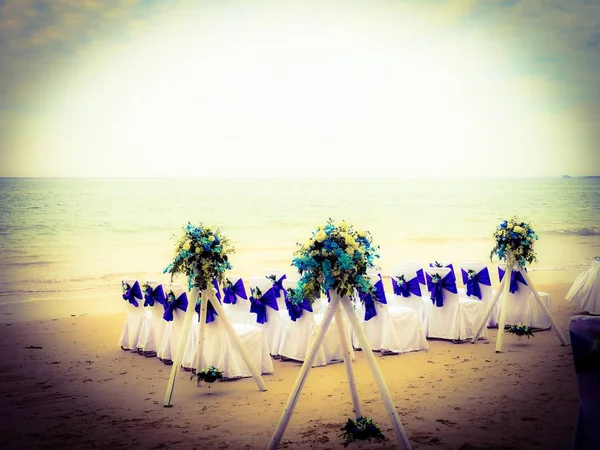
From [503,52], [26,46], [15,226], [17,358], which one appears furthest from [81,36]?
[17,358]

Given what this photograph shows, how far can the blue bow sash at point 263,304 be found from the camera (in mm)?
7591

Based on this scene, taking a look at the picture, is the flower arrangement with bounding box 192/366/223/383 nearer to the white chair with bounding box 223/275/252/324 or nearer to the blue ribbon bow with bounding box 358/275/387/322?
the white chair with bounding box 223/275/252/324

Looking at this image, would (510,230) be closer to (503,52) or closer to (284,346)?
(284,346)

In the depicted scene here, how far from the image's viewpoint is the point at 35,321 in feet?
34.9

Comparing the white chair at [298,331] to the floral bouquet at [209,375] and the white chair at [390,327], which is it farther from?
the floral bouquet at [209,375]

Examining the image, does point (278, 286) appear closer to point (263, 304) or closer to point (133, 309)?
point (263, 304)

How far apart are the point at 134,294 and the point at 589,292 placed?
7939 mm

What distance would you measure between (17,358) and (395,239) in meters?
27.9

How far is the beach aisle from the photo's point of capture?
4910mm

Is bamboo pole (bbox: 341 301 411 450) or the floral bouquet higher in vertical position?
bamboo pole (bbox: 341 301 411 450)

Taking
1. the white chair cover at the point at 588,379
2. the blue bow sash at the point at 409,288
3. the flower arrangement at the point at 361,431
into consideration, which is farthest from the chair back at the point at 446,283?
the white chair cover at the point at 588,379

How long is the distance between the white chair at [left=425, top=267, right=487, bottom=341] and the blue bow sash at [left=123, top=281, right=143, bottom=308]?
436 centimetres

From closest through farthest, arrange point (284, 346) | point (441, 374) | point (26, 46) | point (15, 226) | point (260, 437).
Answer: point (260, 437) < point (441, 374) < point (284, 346) < point (26, 46) < point (15, 226)

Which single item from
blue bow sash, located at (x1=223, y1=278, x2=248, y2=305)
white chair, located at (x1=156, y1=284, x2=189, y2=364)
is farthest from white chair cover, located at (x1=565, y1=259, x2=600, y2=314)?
white chair, located at (x1=156, y1=284, x2=189, y2=364)
